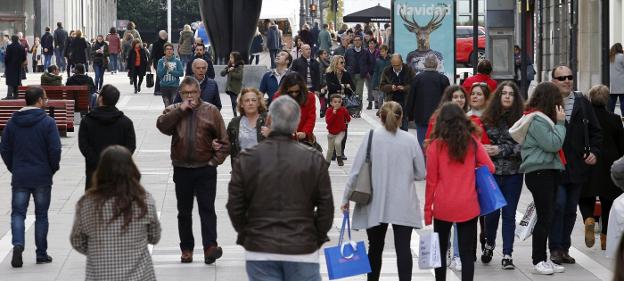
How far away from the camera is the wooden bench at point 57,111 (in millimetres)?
24219

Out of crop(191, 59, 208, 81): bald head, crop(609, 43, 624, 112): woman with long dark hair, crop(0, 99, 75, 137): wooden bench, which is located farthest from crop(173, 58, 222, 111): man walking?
crop(609, 43, 624, 112): woman with long dark hair

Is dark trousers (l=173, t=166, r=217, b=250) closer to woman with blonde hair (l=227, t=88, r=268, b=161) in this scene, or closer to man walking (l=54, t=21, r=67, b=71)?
woman with blonde hair (l=227, t=88, r=268, b=161)

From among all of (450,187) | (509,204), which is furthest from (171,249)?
(450,187)

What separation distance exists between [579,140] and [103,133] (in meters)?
3.81

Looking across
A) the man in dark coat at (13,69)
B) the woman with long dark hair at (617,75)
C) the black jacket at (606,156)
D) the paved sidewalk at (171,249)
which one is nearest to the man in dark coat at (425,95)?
the paved sidewalk at (171,249)

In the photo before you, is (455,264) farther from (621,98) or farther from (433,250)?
(621,98)

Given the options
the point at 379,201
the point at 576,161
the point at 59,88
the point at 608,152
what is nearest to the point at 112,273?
the point at 379,201

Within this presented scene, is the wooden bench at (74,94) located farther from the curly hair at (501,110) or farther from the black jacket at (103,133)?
the curly hair at (501,110)

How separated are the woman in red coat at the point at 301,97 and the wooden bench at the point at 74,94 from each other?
13.5 m

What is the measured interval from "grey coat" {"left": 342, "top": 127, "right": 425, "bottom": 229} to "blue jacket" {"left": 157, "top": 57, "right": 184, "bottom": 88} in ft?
53.2

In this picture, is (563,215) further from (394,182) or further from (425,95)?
(425,95)

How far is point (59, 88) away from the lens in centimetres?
2688

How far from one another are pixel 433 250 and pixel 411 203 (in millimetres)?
351

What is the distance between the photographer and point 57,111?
2428 centimetres
